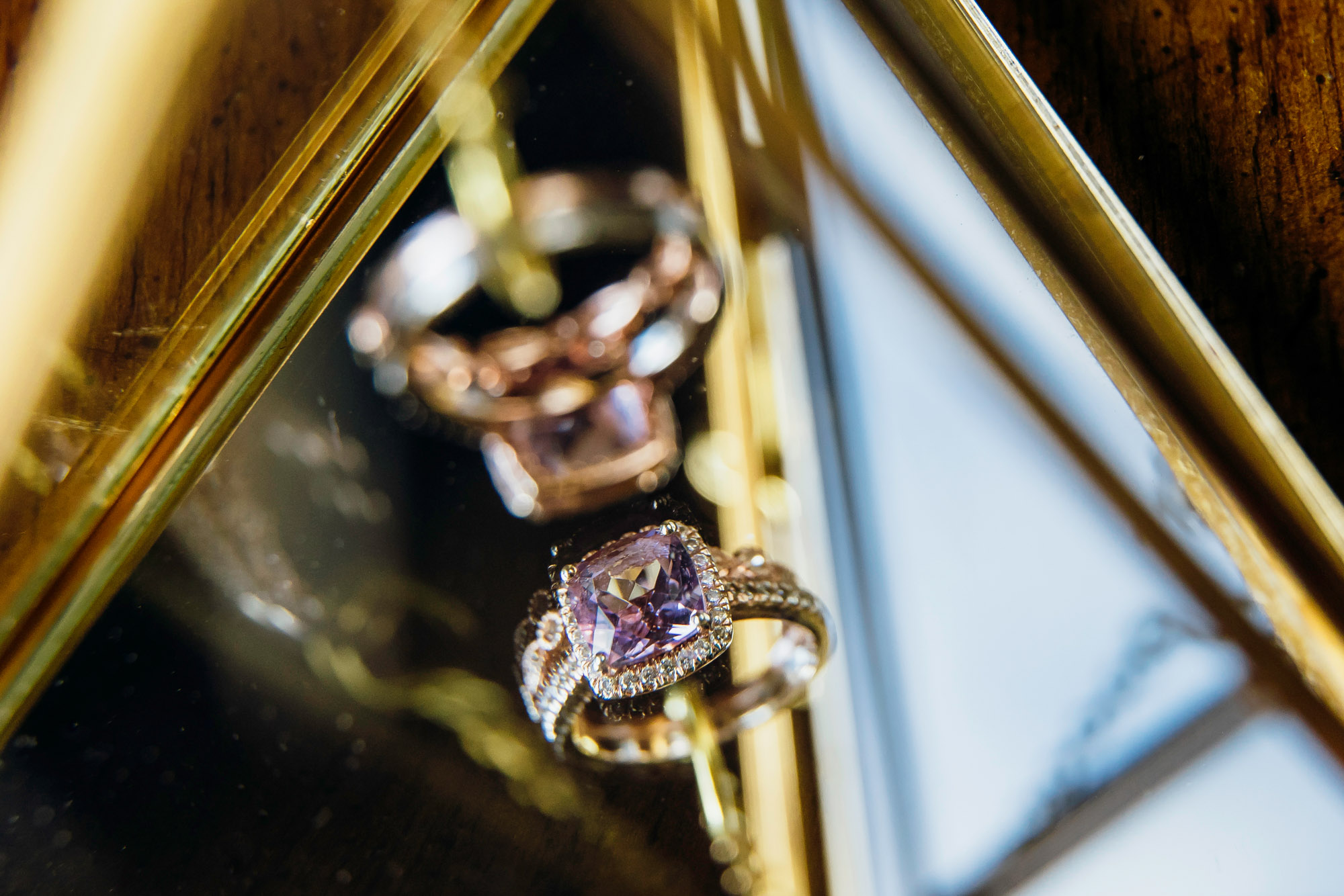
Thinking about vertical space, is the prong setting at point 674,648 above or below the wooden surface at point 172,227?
below

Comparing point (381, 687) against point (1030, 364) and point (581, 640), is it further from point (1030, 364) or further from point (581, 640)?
point (1030, 364)

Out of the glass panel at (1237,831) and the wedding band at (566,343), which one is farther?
the wedding band at (566,343)

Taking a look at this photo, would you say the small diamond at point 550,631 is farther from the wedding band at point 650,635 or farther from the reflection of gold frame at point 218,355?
the reflection of gold frame at point 218,355

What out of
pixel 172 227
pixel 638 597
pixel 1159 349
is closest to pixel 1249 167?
pixel 1159 349

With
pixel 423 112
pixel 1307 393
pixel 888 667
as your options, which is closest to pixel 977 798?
pixel 888 667

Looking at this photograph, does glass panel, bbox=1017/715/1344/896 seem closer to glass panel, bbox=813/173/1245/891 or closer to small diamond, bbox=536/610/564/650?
glass panel, bbox=813/173/1245/891

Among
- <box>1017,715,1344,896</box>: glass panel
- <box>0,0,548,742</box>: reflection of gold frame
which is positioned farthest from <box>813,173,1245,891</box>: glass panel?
<box>0,0,548,742</box>: reflection of gold frame

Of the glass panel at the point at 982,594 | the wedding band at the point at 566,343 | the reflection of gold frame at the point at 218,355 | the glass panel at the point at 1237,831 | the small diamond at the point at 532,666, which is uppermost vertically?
the reflection of gold frame at the point at 218,355

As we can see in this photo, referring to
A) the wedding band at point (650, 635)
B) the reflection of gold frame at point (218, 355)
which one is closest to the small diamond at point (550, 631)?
the wedding band at point (650, 635)

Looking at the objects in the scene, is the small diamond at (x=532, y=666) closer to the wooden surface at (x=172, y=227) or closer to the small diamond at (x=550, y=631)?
the small diamond at (x=550, y=631)
